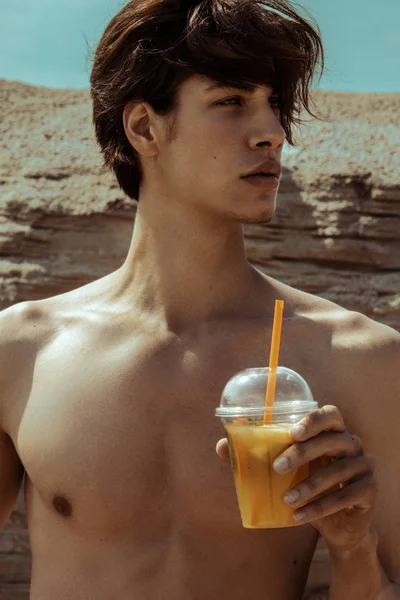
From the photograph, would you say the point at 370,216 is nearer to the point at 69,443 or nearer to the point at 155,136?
the point at 155,136

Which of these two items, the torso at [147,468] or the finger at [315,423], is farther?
the torso at [147,468]

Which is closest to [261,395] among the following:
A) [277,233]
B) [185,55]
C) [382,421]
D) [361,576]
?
[361,576]

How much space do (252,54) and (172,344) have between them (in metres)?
0.58

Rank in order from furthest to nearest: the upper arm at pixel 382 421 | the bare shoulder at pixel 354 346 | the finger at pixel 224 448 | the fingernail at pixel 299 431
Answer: the bare shoulder at pixel 354 346 → the upper arm at pixel 382 421 → the finger at pixel 224 448 → the fingernail at pixel 299 431

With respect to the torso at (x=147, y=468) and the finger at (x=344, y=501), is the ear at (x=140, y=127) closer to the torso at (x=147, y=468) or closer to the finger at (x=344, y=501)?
the torso at (x=147, y=468)

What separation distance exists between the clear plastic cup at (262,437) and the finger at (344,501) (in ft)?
0.07

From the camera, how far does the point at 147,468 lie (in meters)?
1.95

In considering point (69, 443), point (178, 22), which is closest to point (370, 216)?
point (178, 22)

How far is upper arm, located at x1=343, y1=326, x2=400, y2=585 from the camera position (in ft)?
6.10

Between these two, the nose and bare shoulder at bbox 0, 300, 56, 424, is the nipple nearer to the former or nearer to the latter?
bare shoulder at bbox 0, 300, 56, 424

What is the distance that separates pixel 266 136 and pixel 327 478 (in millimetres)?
728

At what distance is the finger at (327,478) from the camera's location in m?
1.44

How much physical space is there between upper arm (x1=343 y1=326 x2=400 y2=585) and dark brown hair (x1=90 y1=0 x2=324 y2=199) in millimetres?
561

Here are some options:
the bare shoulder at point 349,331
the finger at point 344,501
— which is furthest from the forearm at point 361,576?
the bare shoulder at point 349,331
